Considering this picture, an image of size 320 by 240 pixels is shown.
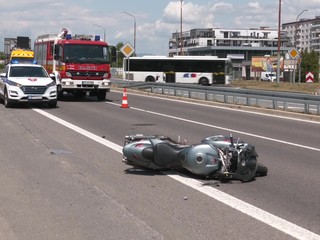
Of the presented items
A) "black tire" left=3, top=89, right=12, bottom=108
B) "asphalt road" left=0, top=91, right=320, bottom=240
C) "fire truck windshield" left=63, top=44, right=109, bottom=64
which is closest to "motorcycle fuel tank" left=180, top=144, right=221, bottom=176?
"asphalt road" left=0, top=91, right=320, bottom=240

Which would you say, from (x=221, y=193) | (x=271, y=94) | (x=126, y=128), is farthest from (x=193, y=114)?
(x=221, y=193)

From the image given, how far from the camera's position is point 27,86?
64.8ft

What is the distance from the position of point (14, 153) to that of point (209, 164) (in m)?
4.42

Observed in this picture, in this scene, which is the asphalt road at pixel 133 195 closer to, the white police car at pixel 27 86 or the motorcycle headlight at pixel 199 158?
the motorcycle headlight at pixel 199 158

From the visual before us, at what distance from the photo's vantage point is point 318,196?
6.94 meters

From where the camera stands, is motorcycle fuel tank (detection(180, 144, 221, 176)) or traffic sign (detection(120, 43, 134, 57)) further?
traffic sign (detection(120, 43, 134, 57))

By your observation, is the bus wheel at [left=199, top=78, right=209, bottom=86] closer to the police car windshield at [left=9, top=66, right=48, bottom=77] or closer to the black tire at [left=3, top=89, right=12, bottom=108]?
the police car windshield at [left=9, top=66, right=48, bottom=77]

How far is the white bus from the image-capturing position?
2018 inches

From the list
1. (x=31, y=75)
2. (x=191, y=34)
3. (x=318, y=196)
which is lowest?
(x=318, y=196)

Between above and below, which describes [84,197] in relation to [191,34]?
below

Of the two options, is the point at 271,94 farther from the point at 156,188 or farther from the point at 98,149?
the point at 156,188

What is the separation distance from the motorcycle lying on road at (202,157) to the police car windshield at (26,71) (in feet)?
44.9

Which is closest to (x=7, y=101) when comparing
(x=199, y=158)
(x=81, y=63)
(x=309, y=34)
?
(x=81, y=63)

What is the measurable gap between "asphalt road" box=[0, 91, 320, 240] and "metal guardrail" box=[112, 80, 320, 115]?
645 centimetres
